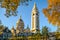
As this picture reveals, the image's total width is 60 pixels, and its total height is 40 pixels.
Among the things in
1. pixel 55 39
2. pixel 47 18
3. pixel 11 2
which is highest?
pixel 11 2

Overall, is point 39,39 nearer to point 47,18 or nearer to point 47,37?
point 47,37

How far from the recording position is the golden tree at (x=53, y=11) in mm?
6130

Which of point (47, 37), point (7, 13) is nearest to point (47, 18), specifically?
point (7, 13)

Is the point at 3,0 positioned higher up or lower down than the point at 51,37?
higher up

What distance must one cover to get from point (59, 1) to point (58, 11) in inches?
12.8

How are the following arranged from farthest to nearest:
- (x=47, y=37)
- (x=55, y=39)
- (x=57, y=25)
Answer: (x=47, y=37), (x=55, y=39), (x=57, y=25)

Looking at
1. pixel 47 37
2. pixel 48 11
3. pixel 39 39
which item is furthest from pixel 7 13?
pixel 47 37

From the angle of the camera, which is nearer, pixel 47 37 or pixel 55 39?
pixel 55 39

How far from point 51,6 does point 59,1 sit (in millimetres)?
366

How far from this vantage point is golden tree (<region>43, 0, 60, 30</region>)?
613cm

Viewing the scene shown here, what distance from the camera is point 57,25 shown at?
6535mm

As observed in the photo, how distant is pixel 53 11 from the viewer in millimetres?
6219

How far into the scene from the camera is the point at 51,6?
631 cm

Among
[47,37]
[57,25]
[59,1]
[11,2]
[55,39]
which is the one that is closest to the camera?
[11,2]
